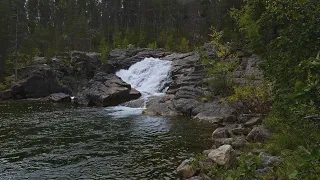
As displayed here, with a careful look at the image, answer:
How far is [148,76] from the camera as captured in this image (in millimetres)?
40719

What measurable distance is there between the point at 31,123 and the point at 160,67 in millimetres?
21265

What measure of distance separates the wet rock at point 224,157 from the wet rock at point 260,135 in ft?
12.2

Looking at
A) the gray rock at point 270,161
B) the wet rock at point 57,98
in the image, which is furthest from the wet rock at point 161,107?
Answer: the gray rock at point 270,161

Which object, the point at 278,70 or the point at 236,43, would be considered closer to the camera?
the point at 278,70

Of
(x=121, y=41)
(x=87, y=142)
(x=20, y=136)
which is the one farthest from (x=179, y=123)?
(x=121, y=41)

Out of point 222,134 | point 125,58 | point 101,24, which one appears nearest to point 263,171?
point 222,134

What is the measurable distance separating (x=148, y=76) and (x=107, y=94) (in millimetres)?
8180

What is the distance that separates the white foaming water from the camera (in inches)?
1474

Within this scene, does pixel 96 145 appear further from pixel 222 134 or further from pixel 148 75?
pixel 148 75

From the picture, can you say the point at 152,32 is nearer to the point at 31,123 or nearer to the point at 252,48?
the point at 252,48

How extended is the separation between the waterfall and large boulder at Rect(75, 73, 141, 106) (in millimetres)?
2375

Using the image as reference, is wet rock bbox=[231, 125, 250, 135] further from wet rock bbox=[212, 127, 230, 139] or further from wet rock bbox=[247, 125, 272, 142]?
wet rock bbox=[247, 125, 272, 142]

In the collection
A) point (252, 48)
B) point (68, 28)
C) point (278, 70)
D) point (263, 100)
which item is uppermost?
point (68, 28)

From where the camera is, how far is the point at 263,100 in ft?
66.5
